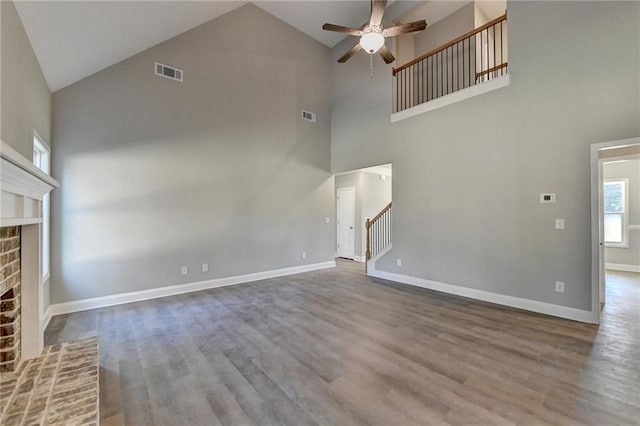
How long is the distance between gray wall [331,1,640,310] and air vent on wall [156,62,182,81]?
3.93 metres

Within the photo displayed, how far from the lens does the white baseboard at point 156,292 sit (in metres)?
3.69

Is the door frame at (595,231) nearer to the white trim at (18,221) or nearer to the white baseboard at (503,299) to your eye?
the white baseboard at (503,299)

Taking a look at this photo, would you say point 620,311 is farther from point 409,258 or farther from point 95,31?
point 95,31

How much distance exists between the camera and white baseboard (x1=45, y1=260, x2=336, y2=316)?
12.1 feet

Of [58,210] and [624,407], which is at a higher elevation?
[58,210]

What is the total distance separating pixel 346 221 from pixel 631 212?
631 centimetres

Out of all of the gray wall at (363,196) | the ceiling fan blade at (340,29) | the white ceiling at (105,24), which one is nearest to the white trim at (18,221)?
the white ceiling at (105,24)

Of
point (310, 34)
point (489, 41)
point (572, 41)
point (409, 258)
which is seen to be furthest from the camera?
point (310, 34)

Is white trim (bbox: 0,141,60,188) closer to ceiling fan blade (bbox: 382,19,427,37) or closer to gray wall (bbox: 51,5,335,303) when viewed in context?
gray wall (bbox: 51,5,335,303)

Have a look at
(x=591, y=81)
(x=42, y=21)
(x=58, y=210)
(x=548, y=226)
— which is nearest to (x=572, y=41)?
(x=591, y=81)

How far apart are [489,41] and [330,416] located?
267 inches

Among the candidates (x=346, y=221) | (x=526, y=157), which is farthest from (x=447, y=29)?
(x=346, y=221)

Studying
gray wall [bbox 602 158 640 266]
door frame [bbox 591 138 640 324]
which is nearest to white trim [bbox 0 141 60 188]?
door frame [bbox 591 138 640 324]

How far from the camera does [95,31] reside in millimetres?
3047
